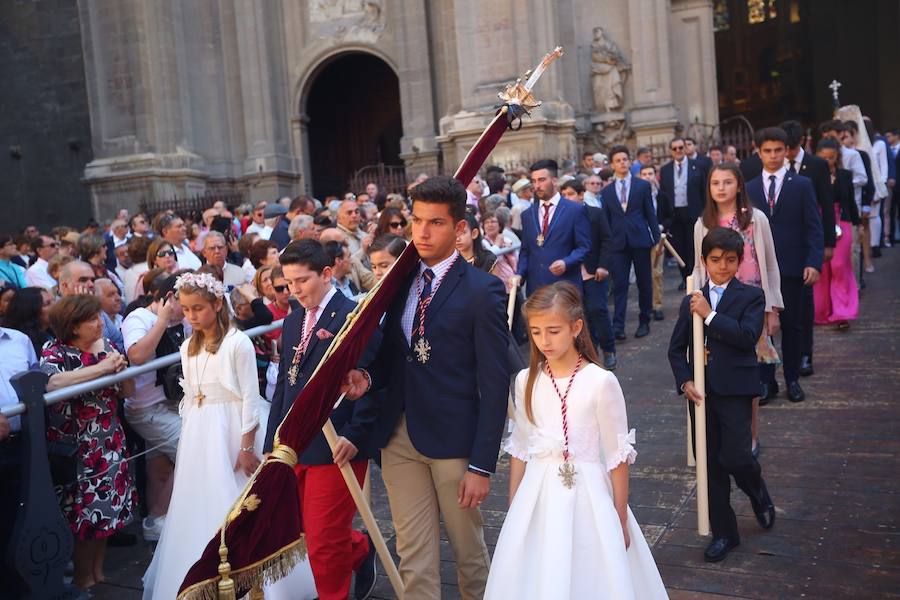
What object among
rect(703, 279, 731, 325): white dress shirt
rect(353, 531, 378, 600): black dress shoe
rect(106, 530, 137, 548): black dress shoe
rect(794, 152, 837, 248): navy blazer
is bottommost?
rect(106, 530, 137, 548): black dress shoe

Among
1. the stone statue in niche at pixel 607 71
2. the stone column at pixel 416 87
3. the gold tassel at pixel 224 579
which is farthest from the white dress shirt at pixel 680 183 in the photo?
the stone column at pixel 416 87

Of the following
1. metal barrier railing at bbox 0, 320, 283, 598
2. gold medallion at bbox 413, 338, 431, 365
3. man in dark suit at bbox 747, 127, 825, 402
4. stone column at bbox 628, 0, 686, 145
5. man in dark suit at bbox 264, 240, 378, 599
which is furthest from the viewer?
stone column at bbox 628, 0, 686, 145

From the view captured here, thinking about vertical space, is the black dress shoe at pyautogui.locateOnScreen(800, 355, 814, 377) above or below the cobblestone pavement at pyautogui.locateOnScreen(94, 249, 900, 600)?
above

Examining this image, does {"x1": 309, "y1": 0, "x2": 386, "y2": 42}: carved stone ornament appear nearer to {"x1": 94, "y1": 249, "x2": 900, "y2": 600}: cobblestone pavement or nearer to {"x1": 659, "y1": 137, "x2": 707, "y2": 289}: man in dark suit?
{"x1": 659, "y1": 137, "x2": 707, "y2": 289}: man in dark suit

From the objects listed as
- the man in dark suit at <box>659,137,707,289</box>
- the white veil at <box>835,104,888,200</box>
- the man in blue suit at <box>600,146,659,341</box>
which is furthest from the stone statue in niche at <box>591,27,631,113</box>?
the man in blue suit at <box>600,146,659,341</box>

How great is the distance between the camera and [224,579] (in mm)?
3314

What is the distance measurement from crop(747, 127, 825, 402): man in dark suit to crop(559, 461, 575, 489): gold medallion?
14.1 ft

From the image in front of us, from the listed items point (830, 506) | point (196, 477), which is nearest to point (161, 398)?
point (196, 477)

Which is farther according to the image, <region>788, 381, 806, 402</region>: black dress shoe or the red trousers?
<region>788, 381, 806, 402</region>: black dress shoe

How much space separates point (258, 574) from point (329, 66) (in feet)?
77.3

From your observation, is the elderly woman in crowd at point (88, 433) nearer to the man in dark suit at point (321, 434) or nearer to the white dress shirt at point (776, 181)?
the man in dark suit at point (321, 434)

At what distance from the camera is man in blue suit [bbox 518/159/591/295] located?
8438mm

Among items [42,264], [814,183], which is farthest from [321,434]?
[42,264]

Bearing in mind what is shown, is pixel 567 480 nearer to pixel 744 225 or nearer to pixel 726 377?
pixel 726 377
